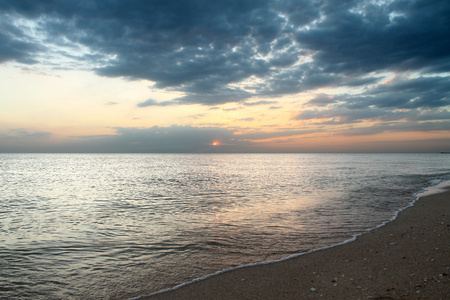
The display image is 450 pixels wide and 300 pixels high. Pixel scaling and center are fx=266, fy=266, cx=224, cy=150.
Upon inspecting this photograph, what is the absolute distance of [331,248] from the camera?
10375 millimetres

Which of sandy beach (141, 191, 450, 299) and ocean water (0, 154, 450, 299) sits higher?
sandy beach (141, 191, 450, 299)

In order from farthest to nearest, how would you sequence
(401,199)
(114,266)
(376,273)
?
1. (401,199)
2. (114,266)
3. (376,273)

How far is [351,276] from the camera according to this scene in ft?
23.9

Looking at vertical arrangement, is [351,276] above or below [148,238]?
above

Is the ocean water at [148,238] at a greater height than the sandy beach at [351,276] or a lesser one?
lesser

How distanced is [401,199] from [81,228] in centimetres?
2465

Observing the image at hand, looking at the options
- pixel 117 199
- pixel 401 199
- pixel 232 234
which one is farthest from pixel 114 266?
pixel 401 199

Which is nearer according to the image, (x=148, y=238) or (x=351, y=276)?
(x=351, y=276)

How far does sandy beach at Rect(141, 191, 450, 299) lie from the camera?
6.29 m

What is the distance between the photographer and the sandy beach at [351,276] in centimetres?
629

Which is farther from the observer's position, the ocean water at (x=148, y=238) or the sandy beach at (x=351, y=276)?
the ocean water at (x=148, y=238)

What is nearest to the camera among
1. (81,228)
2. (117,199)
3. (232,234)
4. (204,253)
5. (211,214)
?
(204,253)

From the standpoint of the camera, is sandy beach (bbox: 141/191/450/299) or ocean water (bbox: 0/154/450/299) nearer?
sandy beach (bbox: 141/191/450/299)

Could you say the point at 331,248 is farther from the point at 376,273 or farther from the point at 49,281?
the point at 49,281
